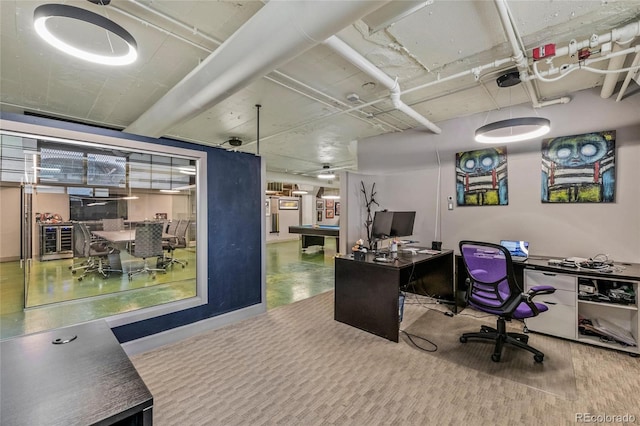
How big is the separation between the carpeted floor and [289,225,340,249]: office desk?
4.81m

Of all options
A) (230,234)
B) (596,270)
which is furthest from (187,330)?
(596,270)

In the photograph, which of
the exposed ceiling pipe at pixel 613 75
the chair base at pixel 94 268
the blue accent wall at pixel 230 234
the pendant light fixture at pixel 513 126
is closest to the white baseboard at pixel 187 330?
the blue accent wall at pixel 230 234

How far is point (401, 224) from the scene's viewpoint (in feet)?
13.2

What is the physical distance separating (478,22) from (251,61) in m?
1.86

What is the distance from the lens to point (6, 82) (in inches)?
124

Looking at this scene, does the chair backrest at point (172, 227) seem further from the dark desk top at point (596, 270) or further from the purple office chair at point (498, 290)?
the dark desk top at point (596, 270)

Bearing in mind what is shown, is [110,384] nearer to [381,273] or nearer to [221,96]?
[221,96]

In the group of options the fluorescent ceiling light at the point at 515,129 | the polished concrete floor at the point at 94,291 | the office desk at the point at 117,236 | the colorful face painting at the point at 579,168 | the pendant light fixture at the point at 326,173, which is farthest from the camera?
the pendant light fixture at the point at 326,173

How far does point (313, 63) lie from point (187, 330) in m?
3.31

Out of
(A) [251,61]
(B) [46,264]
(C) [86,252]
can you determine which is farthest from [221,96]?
(B) [46,264]

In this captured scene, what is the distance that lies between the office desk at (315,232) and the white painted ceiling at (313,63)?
3.63m

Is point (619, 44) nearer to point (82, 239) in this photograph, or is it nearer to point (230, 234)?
point (230, 234)

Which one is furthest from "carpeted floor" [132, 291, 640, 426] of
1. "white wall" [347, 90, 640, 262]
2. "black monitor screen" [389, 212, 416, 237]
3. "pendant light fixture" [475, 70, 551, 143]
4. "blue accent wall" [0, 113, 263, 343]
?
"pendant light fixture" [475, 70, 551, 143]

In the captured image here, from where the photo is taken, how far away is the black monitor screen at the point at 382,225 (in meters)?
3.85
